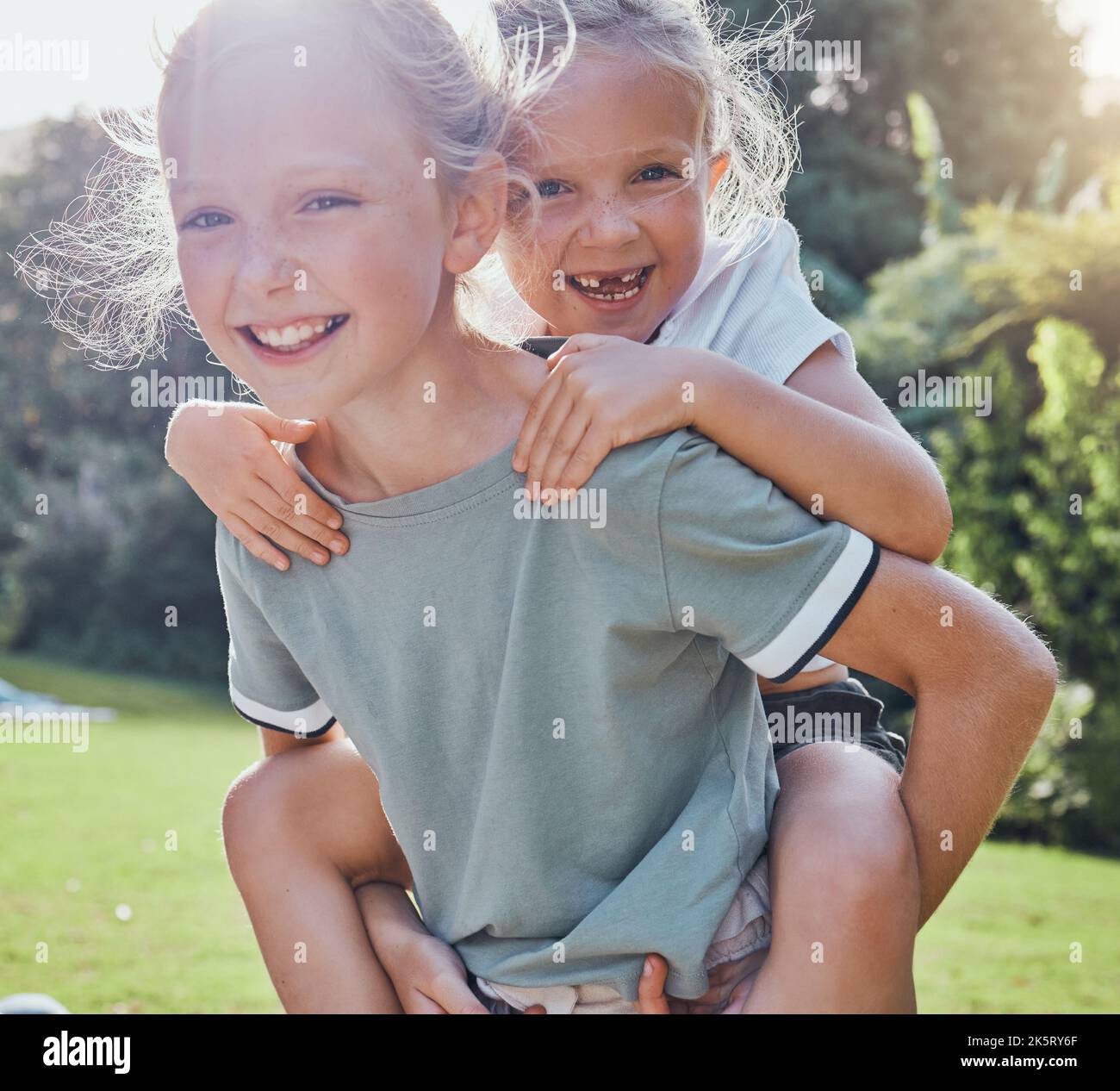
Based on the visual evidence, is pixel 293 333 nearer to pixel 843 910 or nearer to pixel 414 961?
pixel 414 961

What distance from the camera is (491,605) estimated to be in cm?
188

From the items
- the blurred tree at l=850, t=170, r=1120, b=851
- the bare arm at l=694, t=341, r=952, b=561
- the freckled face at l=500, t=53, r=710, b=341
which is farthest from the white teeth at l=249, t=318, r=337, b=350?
the blurred tree at l=850, t=170, r=1120, b=851

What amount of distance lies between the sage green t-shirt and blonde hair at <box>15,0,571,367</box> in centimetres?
42

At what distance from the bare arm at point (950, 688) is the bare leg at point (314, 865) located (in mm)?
846

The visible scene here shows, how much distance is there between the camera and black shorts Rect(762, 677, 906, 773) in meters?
2.40

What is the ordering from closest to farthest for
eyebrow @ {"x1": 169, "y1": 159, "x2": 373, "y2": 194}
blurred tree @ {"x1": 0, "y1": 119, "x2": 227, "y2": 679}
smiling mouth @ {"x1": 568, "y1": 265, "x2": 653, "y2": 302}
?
eyebrow @ {"x1": 169, "y1": 159, "x2": 373, "y2": 194} < smiling mouth @ {"x1": 568, "y1": 265, "x2": 653, "y2": 302} < blurred tree @ {"x1": 0, "y1": 119, "x2": 227, "y2": 679}

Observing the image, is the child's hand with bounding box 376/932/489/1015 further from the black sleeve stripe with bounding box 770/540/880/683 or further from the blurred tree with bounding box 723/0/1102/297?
the blurred tree with bounding box 723/0/1102/297

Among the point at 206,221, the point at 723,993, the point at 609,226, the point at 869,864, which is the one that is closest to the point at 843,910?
the point at 869,864

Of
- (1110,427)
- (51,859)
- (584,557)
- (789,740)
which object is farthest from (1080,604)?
(584,557)

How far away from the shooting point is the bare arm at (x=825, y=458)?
1.83 meters

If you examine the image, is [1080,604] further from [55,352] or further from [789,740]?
[55,352]

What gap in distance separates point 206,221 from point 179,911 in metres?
6.12

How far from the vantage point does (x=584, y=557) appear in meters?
1.81

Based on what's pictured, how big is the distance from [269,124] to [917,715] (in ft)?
3.89
